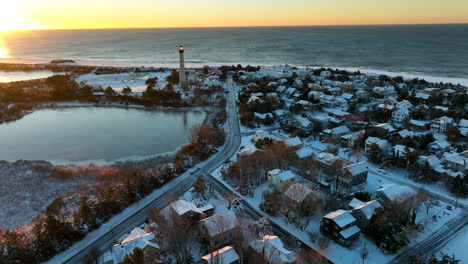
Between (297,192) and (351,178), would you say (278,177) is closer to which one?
(297,192)

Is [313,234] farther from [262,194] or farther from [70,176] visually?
[70,176]

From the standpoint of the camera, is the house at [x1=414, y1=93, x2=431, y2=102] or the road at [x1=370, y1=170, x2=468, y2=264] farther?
the house at [x1=414, y1=93, x2=431, y2=102]

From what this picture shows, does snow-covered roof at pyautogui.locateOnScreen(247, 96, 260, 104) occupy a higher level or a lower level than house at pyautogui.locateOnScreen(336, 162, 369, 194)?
higher

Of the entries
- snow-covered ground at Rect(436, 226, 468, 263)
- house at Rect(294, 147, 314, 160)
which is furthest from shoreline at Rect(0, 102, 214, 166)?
snow-covered ground at Rect(436, 226, 468, 263)

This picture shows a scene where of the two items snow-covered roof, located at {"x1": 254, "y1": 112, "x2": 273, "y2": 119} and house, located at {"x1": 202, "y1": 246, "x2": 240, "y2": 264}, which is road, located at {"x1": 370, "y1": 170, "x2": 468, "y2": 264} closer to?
house, located at {"x1": 202, "y1": 246, "x2": 240, "y2": 264}

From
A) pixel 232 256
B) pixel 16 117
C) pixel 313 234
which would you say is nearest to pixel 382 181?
pixel 313 234

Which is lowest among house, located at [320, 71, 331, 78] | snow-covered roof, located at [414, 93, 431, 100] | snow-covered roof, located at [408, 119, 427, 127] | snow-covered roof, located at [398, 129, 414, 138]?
snow-covered roof, located at [398, 129, 414, 138]
